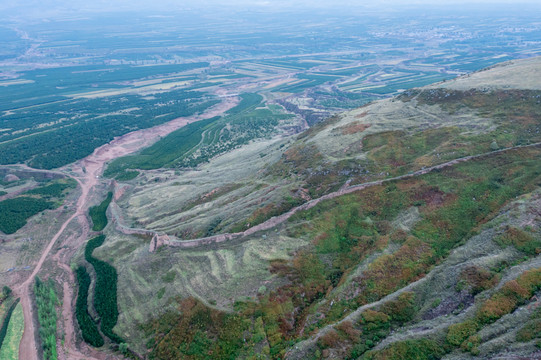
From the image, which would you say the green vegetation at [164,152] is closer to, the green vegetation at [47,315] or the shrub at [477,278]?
the green vegetation at [47,315]

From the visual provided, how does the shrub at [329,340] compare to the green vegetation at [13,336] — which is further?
the green vegetation at [13,336]

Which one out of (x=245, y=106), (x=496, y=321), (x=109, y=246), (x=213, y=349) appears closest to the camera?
(x=496, y=321)

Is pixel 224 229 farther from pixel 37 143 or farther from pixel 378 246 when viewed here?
pixel 37 143

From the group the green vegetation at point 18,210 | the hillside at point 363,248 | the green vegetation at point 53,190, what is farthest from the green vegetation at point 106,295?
the green vegetation at point 53,190

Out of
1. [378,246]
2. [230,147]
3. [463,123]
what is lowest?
[230,147]

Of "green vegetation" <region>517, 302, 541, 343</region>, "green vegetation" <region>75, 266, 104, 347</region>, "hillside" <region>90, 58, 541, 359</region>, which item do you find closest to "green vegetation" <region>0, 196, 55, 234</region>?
"hillside" <region>90, 58, 541, 359</region>

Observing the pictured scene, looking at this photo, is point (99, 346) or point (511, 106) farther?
point (511, 106)

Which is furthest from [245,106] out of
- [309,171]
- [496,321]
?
[496,321]

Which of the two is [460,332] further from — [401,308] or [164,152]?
[164,152]
